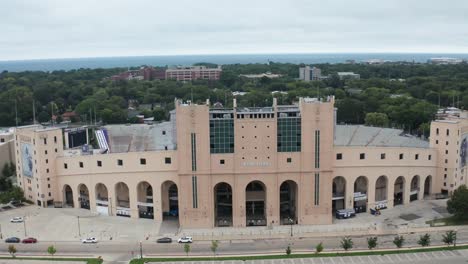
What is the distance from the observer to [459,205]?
237 feet

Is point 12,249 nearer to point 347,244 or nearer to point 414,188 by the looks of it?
→ point 347,244

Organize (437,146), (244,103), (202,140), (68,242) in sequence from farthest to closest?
(244,103) → (437,146) → (202,140) → (68,242)

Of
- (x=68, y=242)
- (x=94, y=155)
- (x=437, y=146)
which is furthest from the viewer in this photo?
(x=437, y=146)

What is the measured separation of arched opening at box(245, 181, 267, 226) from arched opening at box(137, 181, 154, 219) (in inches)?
595

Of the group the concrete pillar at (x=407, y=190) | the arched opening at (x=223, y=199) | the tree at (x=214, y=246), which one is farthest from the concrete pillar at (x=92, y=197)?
the concrete pillar at (x=407, y=190)

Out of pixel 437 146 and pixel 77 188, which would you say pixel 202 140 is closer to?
pixel 77 188

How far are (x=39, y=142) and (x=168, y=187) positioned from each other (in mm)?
22665

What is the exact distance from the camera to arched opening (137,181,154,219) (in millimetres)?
79125

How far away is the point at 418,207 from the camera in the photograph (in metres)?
81.6

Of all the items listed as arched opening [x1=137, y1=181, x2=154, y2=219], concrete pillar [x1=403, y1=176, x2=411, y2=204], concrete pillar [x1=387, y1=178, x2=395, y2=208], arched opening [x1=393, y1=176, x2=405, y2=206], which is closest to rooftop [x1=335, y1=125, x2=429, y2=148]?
arched opening [x1=393, y1=176, x2=405, y2=206]

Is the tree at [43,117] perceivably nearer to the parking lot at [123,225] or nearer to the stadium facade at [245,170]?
the stadium facade at [245,170]

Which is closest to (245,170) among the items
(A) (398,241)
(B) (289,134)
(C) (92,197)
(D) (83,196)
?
(B) (289,134)

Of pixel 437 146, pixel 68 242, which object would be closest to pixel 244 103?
pixel 437 146

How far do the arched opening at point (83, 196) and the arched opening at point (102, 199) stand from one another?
8.28 feet
